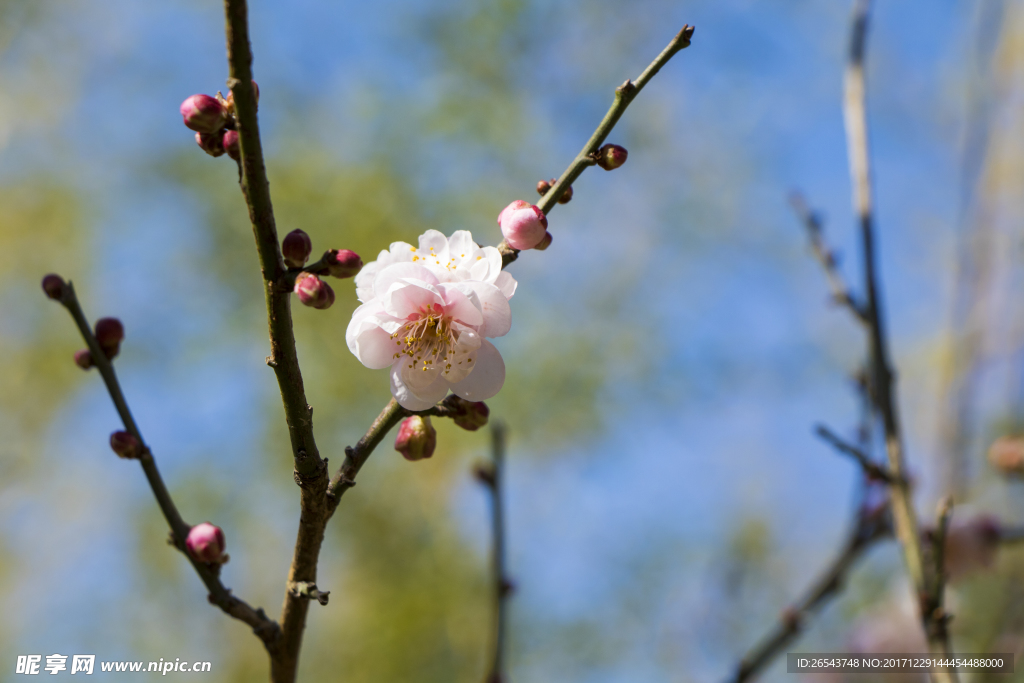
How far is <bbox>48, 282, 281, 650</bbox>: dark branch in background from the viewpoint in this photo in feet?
2.49

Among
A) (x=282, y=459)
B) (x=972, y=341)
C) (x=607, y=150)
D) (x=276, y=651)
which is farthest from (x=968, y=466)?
(x=282, y=459)

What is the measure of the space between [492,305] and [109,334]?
44 centimetres

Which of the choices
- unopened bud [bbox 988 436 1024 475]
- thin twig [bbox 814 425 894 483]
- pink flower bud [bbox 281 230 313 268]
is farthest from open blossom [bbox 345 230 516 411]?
unopened bud [bbox 988 436 1024 475]

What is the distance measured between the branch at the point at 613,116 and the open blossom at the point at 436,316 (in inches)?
1.9

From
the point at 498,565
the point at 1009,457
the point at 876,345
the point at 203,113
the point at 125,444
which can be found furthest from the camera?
the point at 1009,457

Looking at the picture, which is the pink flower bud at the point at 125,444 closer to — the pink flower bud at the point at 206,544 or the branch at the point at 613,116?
the pink flower bud at the point at 206,544

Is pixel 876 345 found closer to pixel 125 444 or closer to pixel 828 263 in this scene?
pixel 828 263

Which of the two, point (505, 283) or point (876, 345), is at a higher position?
point (876, 345)

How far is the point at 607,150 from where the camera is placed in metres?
0.80

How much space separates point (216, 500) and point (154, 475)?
3.67 meters

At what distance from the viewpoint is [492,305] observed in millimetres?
786

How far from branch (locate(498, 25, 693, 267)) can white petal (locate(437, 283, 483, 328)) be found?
0.18ft

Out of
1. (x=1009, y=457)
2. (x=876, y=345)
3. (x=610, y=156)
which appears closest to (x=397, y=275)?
(x=610, y=156)

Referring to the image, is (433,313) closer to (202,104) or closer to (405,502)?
(202,104)
